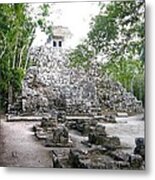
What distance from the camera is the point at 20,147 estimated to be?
2.24m

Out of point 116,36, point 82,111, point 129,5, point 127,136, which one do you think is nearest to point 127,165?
point 127,136

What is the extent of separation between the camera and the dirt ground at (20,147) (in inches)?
87.5

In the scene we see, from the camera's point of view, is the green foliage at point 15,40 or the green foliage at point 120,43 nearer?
the green foliage at point 120,43

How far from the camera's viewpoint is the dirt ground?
7.29 feet

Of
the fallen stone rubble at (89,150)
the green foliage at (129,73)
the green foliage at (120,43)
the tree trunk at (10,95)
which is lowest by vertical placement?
the fallen stone rubble at (89,150)

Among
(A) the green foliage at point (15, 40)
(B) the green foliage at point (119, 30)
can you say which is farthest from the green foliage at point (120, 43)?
(A) the green foliage at point (15, 40)

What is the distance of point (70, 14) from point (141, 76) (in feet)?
1.47

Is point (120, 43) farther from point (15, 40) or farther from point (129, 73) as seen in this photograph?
point (15, 40)

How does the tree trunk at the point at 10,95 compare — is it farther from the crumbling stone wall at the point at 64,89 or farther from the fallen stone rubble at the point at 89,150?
the fallen stone rubble at the point at 89,150

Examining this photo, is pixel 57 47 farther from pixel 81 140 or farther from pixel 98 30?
pixel 81 140

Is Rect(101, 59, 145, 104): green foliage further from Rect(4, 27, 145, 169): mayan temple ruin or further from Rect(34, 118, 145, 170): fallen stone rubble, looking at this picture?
Rect(34, 118, 145, 170): fallen stone rubble

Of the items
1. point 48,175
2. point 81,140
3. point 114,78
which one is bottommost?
point 48,175

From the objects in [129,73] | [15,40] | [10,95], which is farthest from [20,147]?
[129,73]

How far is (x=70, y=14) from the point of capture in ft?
7.25
